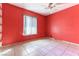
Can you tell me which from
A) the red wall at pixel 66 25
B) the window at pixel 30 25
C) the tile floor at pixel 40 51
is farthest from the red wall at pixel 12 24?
the red wall at pixel 66 25

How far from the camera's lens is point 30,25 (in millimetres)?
5566

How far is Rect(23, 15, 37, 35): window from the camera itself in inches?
201

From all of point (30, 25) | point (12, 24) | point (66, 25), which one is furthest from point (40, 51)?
point (30, 25)

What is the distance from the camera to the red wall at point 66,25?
409cm

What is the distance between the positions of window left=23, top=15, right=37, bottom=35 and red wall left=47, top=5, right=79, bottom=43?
148cm

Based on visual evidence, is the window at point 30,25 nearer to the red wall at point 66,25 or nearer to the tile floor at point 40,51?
Result: the red wall at point 66,25

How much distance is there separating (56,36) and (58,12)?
1807 mm

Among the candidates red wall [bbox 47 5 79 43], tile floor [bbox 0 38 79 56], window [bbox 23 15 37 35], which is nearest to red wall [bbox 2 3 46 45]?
window [bbox 23 15 37 35]

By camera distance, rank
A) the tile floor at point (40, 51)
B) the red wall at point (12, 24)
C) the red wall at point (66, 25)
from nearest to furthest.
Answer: the tile floor at point (40, 51), the red wall at point (12, 24), the red wall at point (66, 25)

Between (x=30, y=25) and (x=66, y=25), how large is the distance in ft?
8.28

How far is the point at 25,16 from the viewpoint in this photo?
507 centimetres

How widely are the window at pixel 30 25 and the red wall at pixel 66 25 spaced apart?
148 cm

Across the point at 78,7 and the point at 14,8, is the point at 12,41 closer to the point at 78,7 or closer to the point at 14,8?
the point at 14,8

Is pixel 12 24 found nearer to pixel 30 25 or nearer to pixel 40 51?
pixel 30 25
